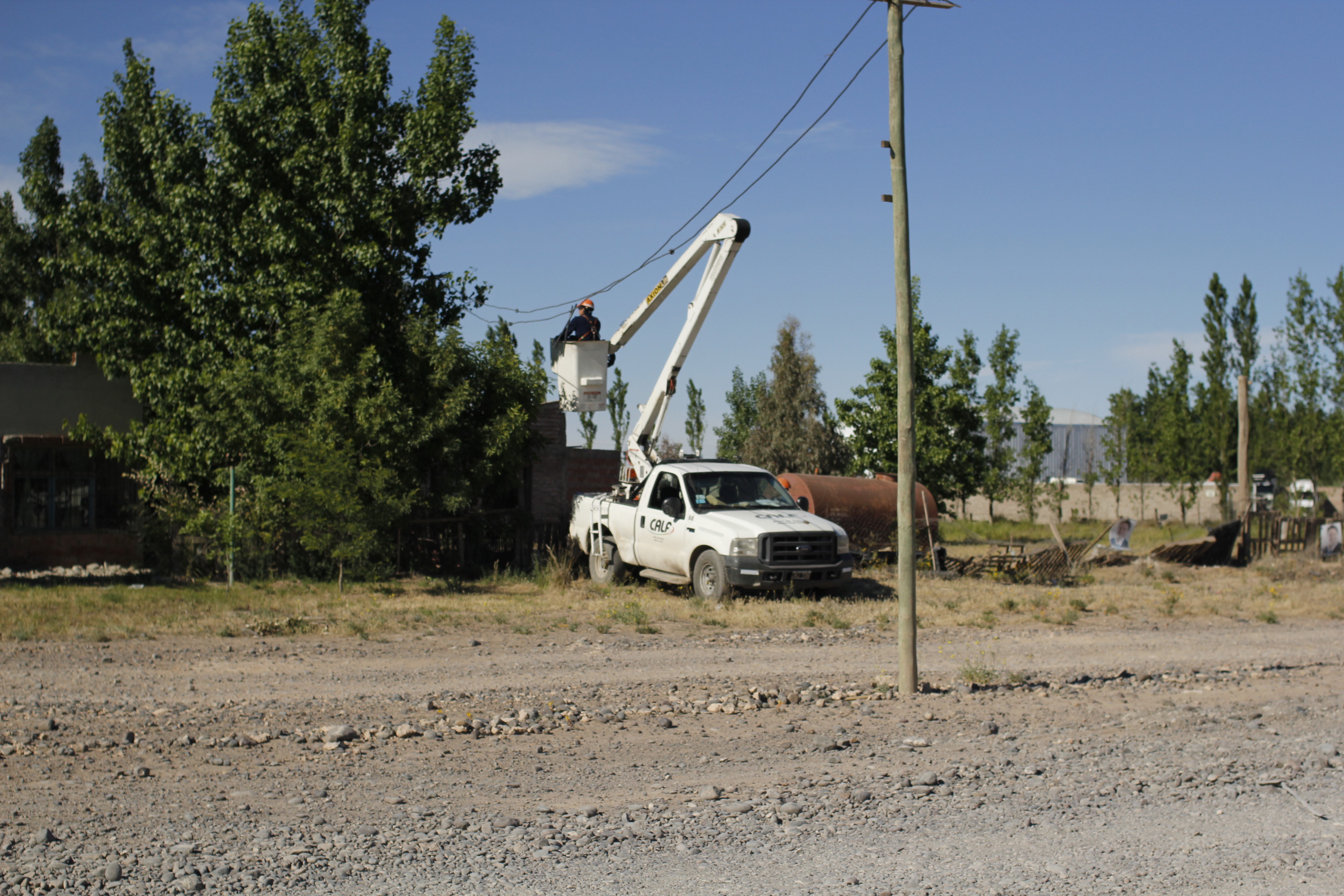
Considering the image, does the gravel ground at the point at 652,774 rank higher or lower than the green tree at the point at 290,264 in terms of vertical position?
lower

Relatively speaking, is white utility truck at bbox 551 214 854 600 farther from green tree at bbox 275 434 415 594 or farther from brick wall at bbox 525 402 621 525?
green tree at bbox 275 434 415 594

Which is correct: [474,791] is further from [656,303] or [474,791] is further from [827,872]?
[656,303]

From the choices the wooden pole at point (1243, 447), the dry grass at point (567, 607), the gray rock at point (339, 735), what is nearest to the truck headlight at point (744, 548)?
the dry grass at point (567, 607)

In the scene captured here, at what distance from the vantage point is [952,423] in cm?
3198

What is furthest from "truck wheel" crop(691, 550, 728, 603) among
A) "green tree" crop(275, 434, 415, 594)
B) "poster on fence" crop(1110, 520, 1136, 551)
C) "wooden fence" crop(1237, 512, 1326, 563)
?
"wooden fence" crop(1237, 512, 1326, 563)

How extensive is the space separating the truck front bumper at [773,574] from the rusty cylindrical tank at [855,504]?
4152 mm

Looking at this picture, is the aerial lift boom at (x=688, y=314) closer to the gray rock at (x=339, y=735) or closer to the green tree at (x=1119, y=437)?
the gray rock at (x=339, y=735)

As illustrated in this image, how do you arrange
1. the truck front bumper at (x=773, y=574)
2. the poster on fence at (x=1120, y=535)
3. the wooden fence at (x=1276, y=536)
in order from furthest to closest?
the wooden fence at (x=1276, y=536) < the poster on fence at (x=1120, y=535) < the truck front bumper at (x=773, y=574)

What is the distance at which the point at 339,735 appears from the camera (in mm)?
7465

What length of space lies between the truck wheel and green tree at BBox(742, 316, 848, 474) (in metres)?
29.4

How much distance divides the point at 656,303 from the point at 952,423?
14.4m

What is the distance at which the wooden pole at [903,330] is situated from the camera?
9.00 metres

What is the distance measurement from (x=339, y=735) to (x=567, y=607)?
8.13 meters

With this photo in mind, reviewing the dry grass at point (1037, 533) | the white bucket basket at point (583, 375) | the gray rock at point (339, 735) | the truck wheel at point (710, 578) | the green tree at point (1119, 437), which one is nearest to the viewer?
the gray rock at point (339, 735)
